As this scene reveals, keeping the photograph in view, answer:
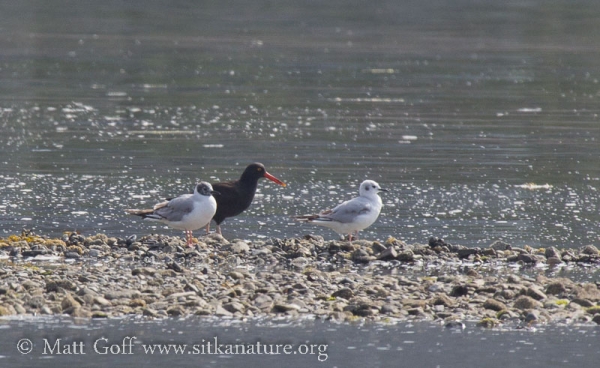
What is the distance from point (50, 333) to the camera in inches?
483

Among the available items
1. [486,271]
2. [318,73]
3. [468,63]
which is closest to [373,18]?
[468,63]

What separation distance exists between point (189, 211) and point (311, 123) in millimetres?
15382

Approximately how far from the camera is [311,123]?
32438mm

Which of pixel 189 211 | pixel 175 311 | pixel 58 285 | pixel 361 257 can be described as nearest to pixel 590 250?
pixel 361 257

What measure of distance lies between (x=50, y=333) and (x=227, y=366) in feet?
6.65

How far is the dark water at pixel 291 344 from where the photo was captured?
11.6 metres

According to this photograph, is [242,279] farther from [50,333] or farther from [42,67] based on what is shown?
[42,67]

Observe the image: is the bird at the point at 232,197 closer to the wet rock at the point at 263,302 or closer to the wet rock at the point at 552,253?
the wet rock at the point at 552,253

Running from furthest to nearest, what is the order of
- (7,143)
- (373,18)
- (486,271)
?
(373,18) < (7,143) < (486,271)

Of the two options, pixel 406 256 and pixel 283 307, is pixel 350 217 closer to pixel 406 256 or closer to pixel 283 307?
pixel 406 256

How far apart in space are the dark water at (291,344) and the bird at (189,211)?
4.54 m

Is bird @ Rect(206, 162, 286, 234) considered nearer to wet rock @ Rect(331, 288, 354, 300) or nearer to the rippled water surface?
the rippled water surface

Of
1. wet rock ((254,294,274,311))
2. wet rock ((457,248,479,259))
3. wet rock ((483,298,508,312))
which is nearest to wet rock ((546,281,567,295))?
wet rock ((483,298,508,312))

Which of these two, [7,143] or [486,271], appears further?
[7,143]
